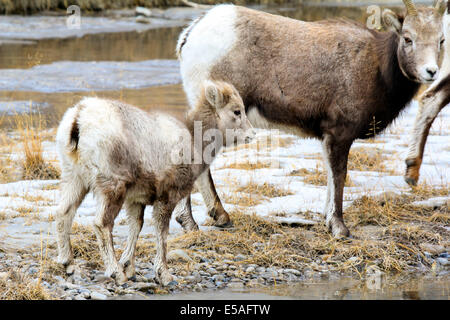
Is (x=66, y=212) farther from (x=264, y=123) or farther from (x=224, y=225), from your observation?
(x=264, y=123)

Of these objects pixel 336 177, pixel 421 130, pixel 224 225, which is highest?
pixel 421 130

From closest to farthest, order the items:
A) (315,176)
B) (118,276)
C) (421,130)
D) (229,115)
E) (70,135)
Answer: (70,135) → (118,276) → (229,115) → (421,130) → (315,176)

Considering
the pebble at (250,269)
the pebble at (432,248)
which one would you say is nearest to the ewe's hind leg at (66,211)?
the pebble at (250,269)


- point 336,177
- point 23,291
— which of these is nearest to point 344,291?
point 336,177

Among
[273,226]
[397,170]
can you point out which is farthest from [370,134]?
[397,170]

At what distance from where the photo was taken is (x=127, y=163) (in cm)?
545

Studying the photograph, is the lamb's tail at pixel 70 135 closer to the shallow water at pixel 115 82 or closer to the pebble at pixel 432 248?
the shallow water at pixel 115 82

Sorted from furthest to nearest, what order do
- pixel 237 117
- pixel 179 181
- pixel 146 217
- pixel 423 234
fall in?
1. pixel 146 217
2. pixel 423 234
3. pixel 237 117
4. pixel 179 181

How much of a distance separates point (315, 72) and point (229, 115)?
1316mm

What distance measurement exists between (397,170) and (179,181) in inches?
180

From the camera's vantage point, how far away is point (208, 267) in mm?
6164

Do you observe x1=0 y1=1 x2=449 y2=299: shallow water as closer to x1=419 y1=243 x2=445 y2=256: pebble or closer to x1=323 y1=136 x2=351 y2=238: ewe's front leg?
x1=419 y1=243 x2=445 y2=256: pebble

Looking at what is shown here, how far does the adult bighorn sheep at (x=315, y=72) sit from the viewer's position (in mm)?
7098

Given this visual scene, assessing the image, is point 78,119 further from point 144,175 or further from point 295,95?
point 295,95
